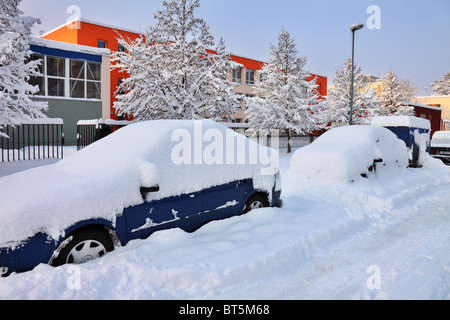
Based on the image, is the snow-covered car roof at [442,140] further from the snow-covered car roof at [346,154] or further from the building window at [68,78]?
the building window at [68,78]

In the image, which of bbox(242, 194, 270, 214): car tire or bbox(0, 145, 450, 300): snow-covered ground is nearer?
bbox(0, 145, 450, 300): snow-covered ground

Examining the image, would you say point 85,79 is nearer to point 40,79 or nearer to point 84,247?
point 40,79

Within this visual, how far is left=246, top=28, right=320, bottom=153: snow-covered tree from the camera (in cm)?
2073

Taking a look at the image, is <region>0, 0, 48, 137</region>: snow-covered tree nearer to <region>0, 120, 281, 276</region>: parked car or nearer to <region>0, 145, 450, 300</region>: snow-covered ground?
<region>0, 120, 281, 276</region>: parked car

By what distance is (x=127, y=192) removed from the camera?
3.98 m

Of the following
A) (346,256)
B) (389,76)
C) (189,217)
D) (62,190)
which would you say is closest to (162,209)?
(189,217)

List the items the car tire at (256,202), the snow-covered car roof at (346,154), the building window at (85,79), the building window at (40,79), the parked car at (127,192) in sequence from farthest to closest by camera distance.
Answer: the building window at (85,79)
the building window at (40,79)
the snow-covered car roof at (346,154)
the car tire at (256,202)
the parked car at (127,192)

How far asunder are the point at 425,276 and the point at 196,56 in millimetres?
13094

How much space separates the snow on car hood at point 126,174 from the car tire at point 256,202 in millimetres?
201

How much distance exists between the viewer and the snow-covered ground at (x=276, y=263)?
11.0ft

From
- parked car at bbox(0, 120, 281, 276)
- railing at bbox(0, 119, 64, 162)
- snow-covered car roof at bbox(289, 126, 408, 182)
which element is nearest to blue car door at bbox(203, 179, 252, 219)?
parked car at bbox(0, 120, 281, 276)

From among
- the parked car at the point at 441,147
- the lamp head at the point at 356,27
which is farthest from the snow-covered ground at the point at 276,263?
the lamp head at the point at 356,27

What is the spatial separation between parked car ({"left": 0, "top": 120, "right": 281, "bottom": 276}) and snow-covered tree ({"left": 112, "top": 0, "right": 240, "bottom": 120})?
29.4ft
